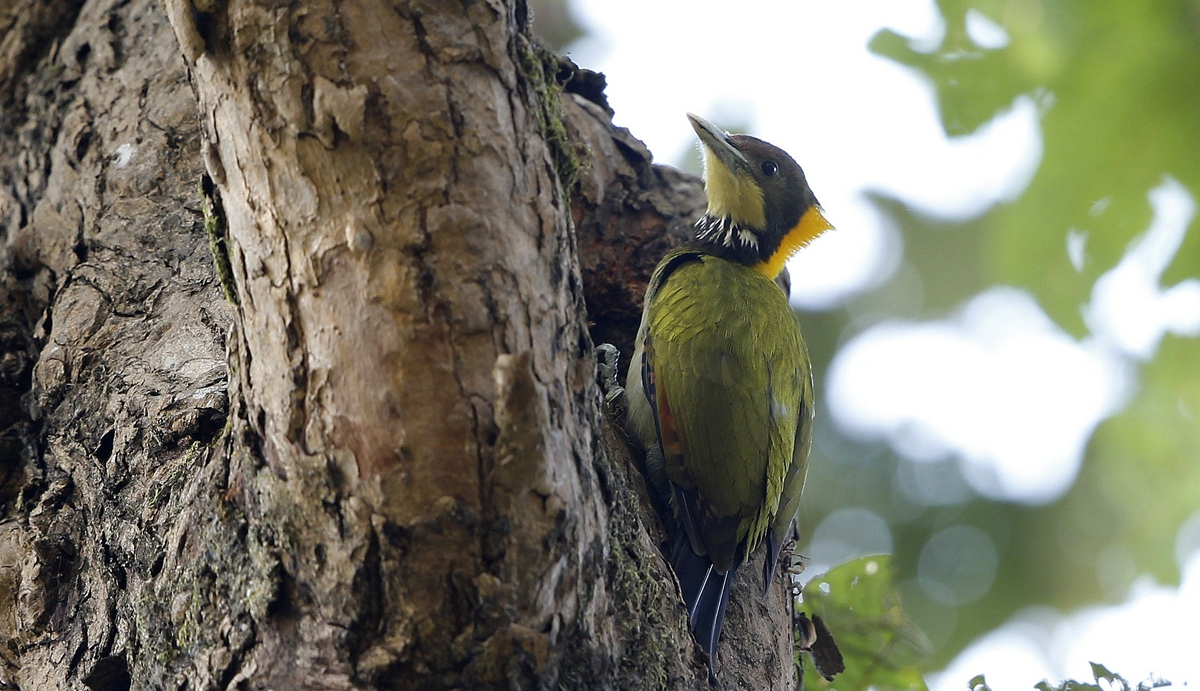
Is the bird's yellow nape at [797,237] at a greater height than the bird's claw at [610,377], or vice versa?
the bird's yellow nape at [797,237]

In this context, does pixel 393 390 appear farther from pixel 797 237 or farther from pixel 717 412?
pixel 797 237

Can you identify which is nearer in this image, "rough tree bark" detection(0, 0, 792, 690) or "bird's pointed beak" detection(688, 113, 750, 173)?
"rough tree bark" detection(0, 0, 792, 690)

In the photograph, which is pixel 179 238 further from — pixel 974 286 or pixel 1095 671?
pixel 974 286

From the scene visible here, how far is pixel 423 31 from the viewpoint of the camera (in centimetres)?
184

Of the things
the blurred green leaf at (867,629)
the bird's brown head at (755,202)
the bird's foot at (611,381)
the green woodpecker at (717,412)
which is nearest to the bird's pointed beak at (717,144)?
the bird's brown head at (755,202)

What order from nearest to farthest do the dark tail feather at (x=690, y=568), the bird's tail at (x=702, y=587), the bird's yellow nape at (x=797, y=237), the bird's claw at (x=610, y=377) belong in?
1. the bird's tail at (x=702, y=587)
2. the dark tail feather at (x=690, y=568)
3. the bird's claw at (x=610, y=377)
4. the bird's yellow nape at (x=797, y=237)

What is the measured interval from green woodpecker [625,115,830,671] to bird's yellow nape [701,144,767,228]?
1.66 ft

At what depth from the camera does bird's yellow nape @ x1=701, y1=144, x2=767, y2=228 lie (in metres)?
5.11

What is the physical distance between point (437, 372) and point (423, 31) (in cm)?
64

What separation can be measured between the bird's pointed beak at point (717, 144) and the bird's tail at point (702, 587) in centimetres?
248

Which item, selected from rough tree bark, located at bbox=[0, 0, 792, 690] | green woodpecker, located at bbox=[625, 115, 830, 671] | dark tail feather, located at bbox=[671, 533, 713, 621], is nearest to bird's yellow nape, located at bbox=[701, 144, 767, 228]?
green woodpecker, located at bbox=[625, 115, 830, 671]

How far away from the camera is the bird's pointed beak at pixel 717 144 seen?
5.12 meters

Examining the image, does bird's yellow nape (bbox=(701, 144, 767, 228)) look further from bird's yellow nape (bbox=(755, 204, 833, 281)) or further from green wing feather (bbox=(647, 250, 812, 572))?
green wing feather (bbox=(647, 250, 812, 572))

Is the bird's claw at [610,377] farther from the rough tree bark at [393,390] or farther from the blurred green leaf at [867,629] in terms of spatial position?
the rough tree bark at [393,390]
